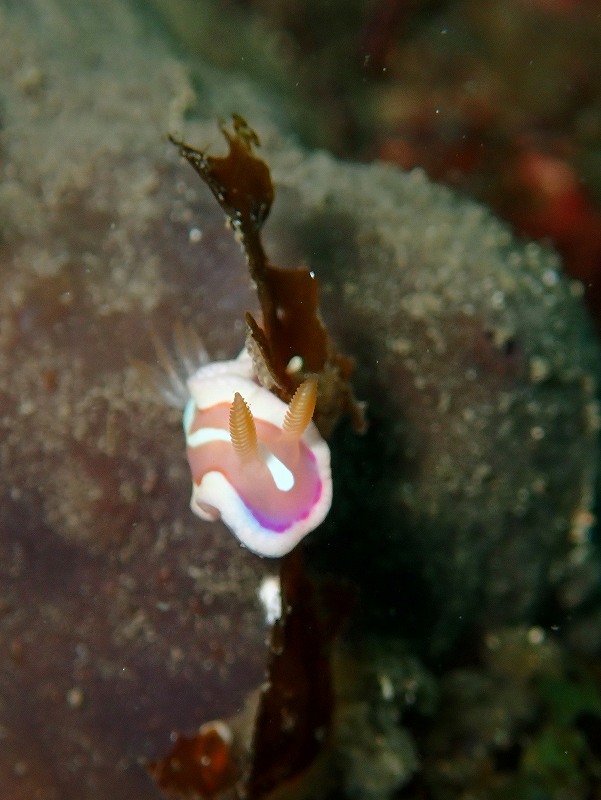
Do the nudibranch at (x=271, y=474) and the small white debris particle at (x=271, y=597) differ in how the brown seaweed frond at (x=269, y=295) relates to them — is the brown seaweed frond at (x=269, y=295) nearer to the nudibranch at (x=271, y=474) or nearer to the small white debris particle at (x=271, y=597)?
the nudibranch at (x=271, y=474)

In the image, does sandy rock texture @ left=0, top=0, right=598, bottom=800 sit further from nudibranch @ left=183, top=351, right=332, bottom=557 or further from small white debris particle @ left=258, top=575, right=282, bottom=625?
nudibranch @ left=183, top=351, right=332, bottom=557

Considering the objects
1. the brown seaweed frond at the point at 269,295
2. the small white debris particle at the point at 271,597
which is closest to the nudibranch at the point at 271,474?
the brown seaweed frond at the point at 269,295

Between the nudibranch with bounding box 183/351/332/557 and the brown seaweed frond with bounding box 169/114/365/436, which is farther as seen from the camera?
the brown seaweed frond with bounding box 169/114/365/436

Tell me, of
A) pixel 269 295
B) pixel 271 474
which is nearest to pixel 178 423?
pixel 269 295

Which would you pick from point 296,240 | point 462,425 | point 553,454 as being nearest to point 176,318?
point 296,240

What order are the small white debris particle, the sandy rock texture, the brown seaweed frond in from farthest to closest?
1. the sandy rock texture
2. the small white debris particle
3. the brown seaweed frond

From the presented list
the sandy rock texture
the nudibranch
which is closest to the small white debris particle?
the sandy rock texture

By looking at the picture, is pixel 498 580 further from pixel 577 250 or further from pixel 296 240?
pixel 577 250
